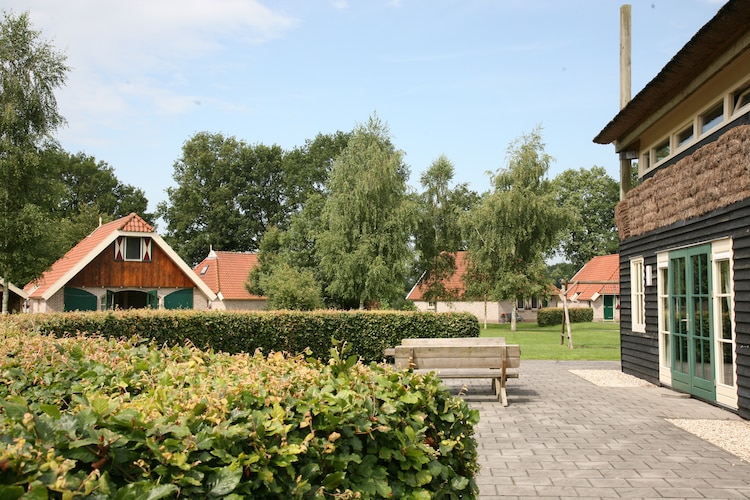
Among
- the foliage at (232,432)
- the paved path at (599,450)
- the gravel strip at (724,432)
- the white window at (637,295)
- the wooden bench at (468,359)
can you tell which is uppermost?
the white window at (637,295)

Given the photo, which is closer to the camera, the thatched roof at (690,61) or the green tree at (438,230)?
the thatched roof at (690,61)

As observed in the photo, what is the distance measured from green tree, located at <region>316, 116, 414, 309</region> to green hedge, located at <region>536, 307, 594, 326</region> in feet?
53.1

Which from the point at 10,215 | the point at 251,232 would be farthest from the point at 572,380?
the point at 251,232

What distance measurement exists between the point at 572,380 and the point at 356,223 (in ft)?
79.2

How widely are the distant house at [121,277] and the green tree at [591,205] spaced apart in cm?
4667

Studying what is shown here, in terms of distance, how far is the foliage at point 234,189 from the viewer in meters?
62.4

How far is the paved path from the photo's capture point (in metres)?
6.07

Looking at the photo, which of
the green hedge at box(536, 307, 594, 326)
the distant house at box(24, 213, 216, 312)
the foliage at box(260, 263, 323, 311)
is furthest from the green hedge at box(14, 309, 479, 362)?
the green hedge at box(536, 307, 594, 326)

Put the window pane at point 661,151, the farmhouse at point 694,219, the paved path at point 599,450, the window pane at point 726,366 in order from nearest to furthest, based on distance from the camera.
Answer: the paved path at point 599,450
the farmhouse at point 694,219
the window pane at point 726,366
the window pane at point 661,151

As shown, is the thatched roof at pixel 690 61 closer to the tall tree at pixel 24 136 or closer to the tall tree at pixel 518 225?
the tall tree at pixel 24 136

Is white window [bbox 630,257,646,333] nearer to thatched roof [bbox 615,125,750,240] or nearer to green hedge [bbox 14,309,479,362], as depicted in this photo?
thatched roof [bbox 615,125,750,240]

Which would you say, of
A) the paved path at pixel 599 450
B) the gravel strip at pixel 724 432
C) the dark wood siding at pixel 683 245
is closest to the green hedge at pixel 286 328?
the dark wood siding at pixel 683 245

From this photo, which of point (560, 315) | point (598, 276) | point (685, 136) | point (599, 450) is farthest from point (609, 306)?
point (599, 450)

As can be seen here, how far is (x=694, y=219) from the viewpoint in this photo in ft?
36.8
